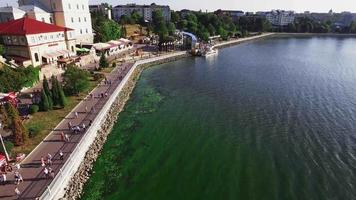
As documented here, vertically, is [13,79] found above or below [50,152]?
above

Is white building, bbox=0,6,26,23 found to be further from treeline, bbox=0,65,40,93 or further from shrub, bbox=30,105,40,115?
shrub, bbox=30,105,40,115

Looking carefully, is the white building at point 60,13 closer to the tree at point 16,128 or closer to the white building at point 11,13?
the white building at point 11,13

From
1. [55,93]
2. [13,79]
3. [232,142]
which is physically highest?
[13,79]

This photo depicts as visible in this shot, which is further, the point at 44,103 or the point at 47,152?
the point at 44,103

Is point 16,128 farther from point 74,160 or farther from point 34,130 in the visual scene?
point 74,160

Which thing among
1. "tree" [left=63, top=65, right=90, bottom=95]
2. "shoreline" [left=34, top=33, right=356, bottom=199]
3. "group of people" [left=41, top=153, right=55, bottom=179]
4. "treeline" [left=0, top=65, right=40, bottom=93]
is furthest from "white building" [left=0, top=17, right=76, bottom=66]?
"group of people" [left=41, top=153, right=55, bottom=179]

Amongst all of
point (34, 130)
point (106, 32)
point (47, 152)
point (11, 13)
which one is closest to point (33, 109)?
point (34, 130)
